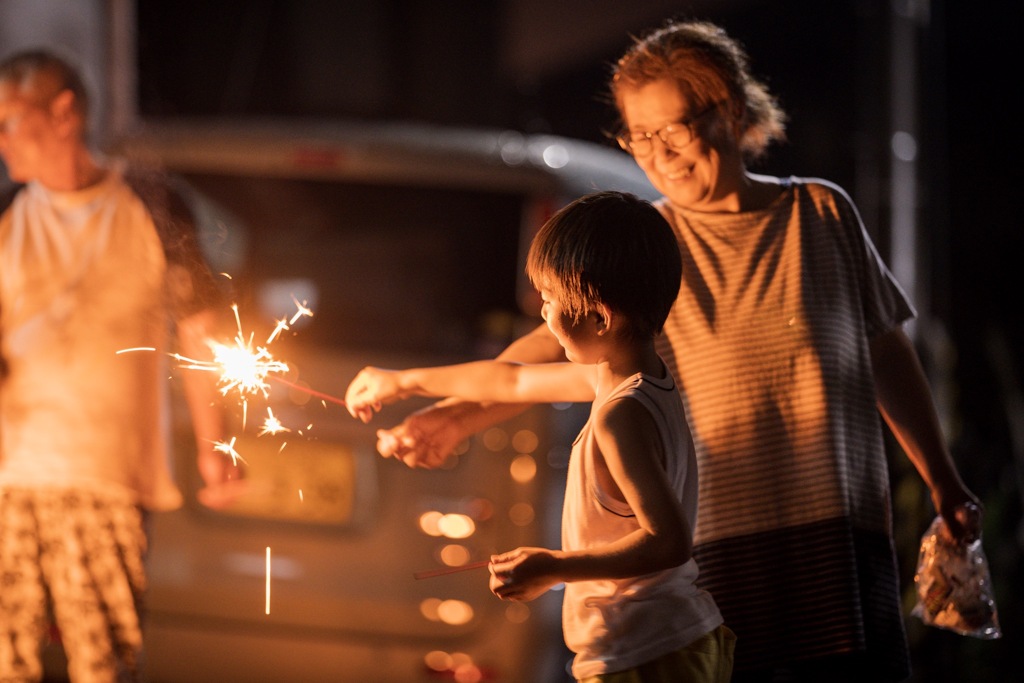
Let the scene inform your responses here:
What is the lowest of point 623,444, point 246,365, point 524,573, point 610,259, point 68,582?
point 68,582

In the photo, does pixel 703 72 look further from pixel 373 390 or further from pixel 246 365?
pixel 246 365

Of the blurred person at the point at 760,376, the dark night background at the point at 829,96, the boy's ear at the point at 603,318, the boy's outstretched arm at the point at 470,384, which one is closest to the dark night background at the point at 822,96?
the dark night background at the point at 829,96

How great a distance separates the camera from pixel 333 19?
968 centimetres

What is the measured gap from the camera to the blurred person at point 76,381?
2.94m

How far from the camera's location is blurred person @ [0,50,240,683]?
2.94 m

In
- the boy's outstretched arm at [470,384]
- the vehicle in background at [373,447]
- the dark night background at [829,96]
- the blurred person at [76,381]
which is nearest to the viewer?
the boy's outstretched arm at [470,384]

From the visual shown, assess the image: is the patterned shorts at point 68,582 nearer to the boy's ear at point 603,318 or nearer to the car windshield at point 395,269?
the car windshield at point 395,269

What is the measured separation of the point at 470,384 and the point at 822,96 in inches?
222

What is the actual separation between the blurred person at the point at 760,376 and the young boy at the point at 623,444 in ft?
1.10

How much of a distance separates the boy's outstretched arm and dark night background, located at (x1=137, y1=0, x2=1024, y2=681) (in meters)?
0.70

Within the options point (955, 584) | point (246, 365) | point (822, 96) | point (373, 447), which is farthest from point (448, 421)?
point (822, 96)

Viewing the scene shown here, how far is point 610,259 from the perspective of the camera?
192 cm

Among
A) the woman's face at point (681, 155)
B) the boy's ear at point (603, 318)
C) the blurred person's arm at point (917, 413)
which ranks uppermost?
the woman's face at point (681, 155)

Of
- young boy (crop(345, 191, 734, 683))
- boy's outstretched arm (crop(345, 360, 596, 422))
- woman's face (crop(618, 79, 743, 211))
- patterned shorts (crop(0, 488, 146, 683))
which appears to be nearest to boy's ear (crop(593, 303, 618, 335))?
young boy (crop(345, 191, 734, 683))
